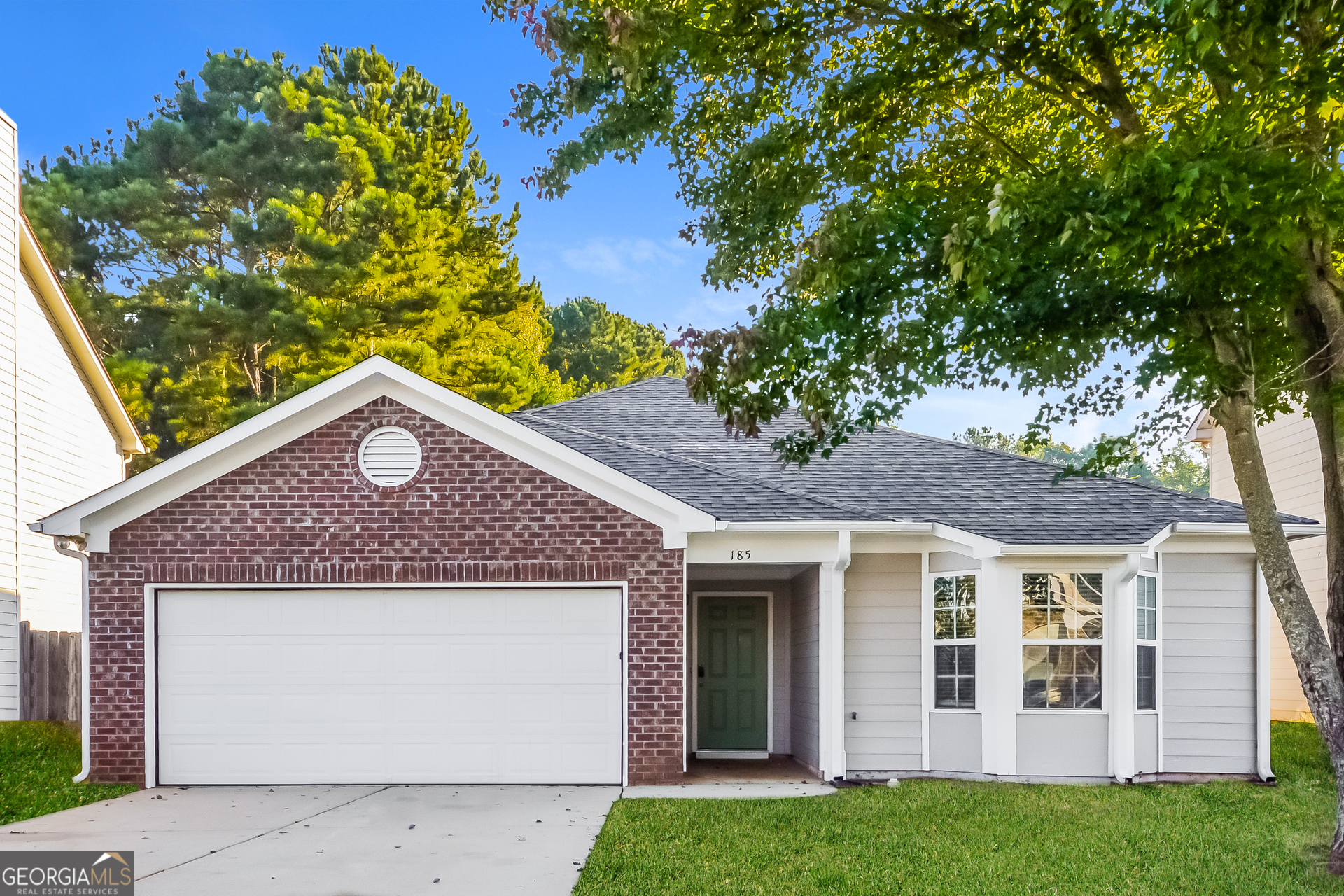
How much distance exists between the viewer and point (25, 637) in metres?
15.3

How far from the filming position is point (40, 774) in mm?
10641

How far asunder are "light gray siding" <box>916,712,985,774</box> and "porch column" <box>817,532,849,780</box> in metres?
1.04

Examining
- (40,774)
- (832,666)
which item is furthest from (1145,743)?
(40,774)

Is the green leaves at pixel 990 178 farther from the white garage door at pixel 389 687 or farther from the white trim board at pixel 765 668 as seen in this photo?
the white trim board at pixel 765 668

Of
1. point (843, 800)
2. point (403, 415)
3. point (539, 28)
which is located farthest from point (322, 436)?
point (843, 800)

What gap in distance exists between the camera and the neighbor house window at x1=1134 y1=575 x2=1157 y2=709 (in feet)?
36.0

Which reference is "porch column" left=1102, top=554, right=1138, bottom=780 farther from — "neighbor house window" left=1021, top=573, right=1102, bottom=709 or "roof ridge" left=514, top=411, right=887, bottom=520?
"roof ridge" left=514, top=411, right=887, bottom=520

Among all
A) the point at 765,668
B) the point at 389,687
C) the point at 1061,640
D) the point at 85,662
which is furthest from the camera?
the point at 765,668

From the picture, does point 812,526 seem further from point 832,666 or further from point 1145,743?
point 1145,743

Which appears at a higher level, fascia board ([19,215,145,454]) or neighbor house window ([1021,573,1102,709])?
fascia board ([19,215,145,454])

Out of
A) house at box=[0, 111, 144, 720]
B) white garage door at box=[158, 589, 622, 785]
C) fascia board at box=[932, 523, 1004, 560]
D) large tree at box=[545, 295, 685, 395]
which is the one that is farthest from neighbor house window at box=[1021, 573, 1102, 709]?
large tree at box=[545, 295, 685, 395]

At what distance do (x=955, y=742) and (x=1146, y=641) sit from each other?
2330 mm

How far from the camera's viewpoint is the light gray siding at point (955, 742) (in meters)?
10.9

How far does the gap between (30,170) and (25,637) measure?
19986 millimetres
